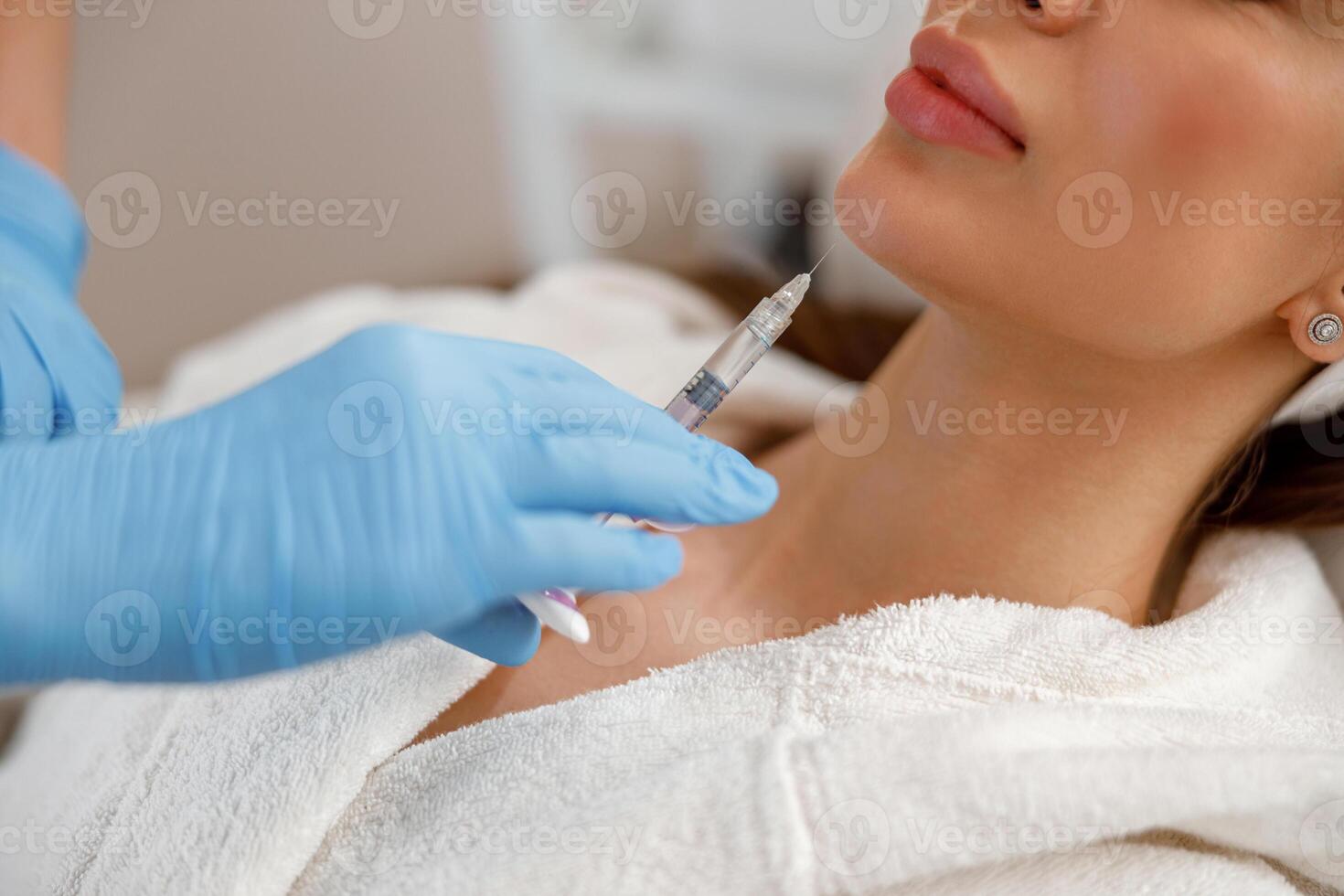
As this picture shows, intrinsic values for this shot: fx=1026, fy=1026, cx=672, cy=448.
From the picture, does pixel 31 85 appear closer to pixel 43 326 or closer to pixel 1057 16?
pixel 43 326

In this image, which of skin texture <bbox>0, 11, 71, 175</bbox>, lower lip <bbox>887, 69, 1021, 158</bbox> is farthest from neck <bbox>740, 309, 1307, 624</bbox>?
skin texture <bbox>0, 11, 71, 175</bbox>

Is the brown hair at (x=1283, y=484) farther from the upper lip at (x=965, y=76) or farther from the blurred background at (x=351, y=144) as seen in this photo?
the blurred background at (x=351, y=144)

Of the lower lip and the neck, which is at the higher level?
the lower lip

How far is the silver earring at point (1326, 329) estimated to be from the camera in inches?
29.6

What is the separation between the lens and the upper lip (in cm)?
73

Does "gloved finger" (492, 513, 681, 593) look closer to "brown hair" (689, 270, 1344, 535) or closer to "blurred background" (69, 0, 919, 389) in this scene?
"brown hair" (689, 270, 1344, 535)

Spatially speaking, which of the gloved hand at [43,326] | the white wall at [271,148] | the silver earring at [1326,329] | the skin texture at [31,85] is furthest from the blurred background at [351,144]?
the silver earring at [1326,329]

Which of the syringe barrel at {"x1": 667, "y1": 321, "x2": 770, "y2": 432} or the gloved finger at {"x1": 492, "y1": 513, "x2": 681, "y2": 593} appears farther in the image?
the syringe barrel at {"x1": 667, "y1": 321, "x2": 770, "y2": 432}

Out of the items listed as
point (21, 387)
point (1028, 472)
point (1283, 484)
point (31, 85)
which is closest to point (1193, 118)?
point (1028, 472)

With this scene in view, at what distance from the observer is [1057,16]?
0.72 m

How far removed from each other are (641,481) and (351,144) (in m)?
1.17

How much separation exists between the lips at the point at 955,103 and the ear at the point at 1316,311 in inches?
9.5

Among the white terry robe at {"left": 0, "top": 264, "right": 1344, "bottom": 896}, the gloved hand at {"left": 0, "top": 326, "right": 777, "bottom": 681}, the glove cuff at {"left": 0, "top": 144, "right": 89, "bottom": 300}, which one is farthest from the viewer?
the glove cuff at {"left": 0, "top": 144, "right": 89, "bottom": 300}

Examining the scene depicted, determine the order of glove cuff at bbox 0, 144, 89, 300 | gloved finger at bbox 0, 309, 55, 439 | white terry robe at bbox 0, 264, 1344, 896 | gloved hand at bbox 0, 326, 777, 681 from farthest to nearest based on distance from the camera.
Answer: glove cuff at bbox 0, 144, 89, 300 → gloved finger at bbox 0, 309, 55, 439 → white terry robe at bbox 0, 264, 1344, 896 → gloved hand at bbox 0, 326, 777, 681
